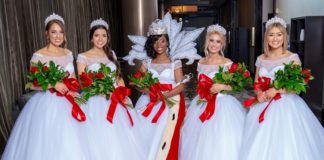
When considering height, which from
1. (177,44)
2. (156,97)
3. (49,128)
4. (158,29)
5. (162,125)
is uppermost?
(158,29)

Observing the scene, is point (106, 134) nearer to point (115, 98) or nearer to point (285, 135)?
point (115, 98)

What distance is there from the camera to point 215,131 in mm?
2578

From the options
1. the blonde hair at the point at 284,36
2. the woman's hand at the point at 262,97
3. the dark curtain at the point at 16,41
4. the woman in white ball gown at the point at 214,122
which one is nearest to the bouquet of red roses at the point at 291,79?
the woman's hand at the point at 262,97

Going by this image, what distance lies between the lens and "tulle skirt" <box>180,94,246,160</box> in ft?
8.27

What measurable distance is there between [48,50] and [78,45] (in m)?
2.93

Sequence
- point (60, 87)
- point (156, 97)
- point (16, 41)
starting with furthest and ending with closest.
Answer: point (16, 41), point (156, 97), point (60, 87)

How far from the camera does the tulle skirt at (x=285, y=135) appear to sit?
2322 mm

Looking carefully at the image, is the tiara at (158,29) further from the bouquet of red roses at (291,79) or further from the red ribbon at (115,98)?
the bouquet of red roses at (291,79)

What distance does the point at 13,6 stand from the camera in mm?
3604

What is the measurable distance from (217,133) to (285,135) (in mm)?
472

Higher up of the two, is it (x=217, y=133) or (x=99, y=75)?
(x=99, y=75)

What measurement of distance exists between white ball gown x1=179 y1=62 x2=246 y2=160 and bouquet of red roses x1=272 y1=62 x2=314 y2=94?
0.42 metres

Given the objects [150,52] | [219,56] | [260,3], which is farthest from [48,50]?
[260,3]

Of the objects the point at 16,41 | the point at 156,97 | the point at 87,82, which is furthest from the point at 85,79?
the point at 16,41
